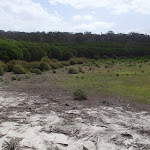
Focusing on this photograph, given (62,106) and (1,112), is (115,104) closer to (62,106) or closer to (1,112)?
(62,106)

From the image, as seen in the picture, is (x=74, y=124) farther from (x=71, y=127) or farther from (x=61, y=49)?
(x=61, y=49)

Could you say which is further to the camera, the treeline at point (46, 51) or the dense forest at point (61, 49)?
the dense forest at point (61, 49)

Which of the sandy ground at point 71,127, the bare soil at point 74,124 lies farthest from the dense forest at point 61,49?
the sandy ground at point 71,127

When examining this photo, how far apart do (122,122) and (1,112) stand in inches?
177

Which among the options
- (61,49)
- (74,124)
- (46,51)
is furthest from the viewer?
(61,49)

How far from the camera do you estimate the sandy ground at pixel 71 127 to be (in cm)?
498

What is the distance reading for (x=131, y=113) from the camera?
739 centimetres

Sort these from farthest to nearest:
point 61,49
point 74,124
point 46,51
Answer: point 61,49, point 46,51, point 74,124

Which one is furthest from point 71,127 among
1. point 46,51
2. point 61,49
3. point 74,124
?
point 61,49

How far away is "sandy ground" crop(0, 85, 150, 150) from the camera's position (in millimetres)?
4977

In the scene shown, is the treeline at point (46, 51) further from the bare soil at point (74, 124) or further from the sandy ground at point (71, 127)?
the sandy ground at point (71, 127)

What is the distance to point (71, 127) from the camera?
6016 mm

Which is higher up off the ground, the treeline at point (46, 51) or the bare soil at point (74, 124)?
the treeline at point (46, 51)

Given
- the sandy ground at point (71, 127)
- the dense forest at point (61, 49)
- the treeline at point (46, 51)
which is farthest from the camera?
the dense forest at point (61, 49)
